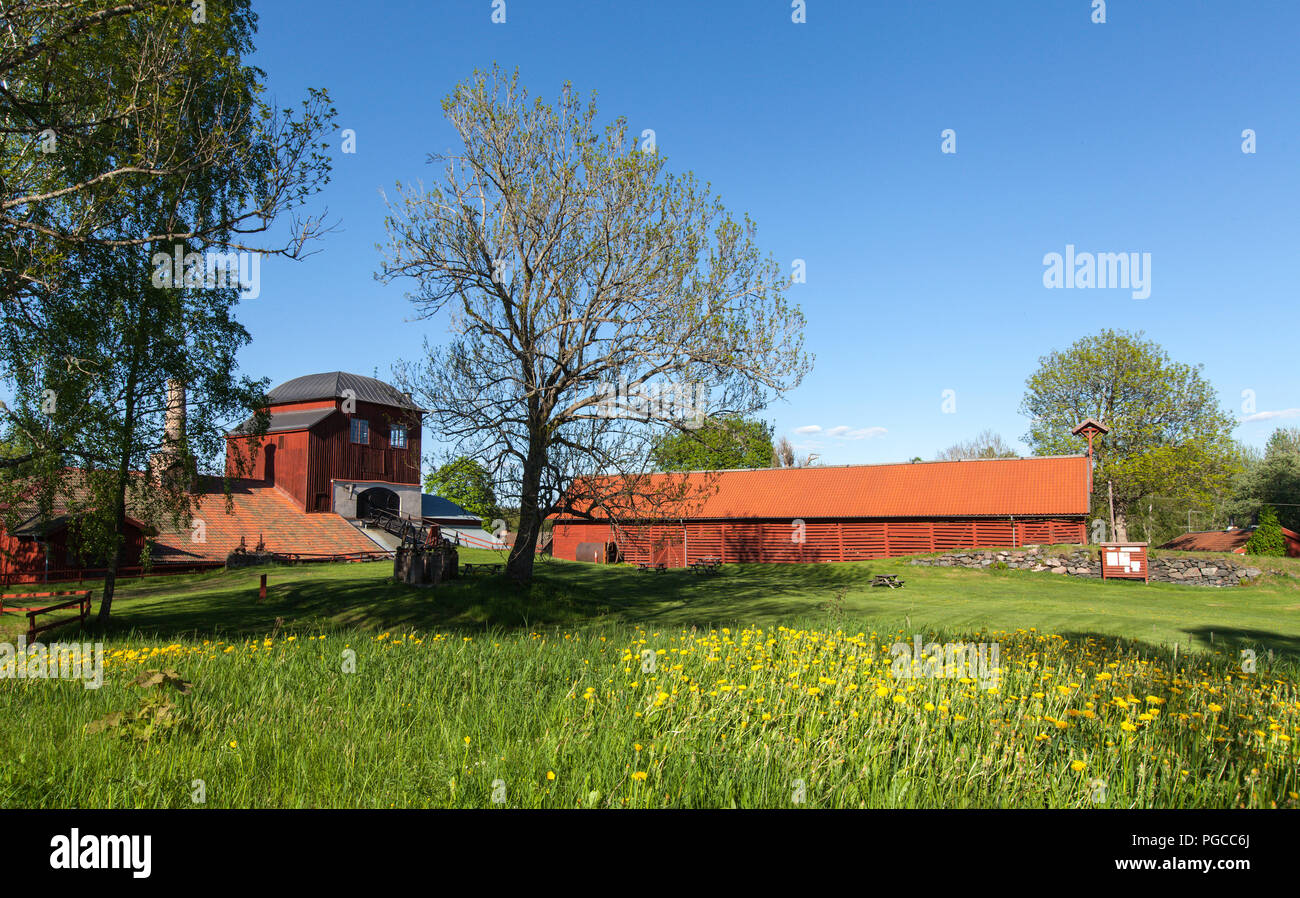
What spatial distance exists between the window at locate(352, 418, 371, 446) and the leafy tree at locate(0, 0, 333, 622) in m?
28.8

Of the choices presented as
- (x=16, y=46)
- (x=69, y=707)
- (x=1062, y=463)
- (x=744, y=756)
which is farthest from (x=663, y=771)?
(x=1062, y=463)

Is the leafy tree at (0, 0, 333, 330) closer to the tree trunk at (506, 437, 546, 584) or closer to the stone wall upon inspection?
the tree trunk at (506, 437, 546, 584)

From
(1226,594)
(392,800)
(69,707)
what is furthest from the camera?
(1226,594)

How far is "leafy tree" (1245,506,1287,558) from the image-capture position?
38.7 metres

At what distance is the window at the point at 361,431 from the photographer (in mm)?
46062

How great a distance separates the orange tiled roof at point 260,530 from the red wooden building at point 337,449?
1.33m

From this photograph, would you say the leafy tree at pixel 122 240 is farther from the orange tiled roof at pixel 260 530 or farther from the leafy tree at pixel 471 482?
the orange tiled roof at pixel 260 530

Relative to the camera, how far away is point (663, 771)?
4512 mm

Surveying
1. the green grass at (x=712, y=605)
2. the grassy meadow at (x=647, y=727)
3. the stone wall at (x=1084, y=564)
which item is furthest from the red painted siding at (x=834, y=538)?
the grassy meadow at (x=647, y=727)

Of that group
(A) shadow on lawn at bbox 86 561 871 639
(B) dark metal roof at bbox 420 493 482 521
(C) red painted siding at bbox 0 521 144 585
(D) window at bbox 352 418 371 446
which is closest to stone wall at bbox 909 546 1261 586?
(A) shadow on lawn at bbox 86 561 871 639

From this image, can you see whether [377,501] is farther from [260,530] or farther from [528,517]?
[528,517]

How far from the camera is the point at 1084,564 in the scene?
30172 mm
